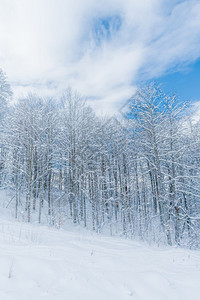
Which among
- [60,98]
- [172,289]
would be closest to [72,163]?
[60,98]

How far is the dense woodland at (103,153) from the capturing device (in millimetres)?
11625

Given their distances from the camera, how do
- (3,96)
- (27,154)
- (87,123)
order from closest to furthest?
(27,154), (87,123), (3,96)

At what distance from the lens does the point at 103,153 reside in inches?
686

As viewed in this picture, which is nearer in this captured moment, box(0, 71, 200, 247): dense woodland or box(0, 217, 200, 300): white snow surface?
box(0, 217, 200, 300): white snow surface

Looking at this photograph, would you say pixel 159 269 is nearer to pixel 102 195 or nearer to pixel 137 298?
pixel 137 298

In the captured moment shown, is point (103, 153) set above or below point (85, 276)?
above

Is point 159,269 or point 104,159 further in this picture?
point 104,159

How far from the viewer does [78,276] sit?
3.16 metres

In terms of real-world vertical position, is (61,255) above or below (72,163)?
below

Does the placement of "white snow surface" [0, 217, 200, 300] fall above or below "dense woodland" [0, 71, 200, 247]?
below

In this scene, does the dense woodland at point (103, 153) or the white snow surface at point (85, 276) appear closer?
the white snow surface at point (85, 276)

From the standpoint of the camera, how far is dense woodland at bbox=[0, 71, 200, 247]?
1162 cm

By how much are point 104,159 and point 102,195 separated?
3.71 m

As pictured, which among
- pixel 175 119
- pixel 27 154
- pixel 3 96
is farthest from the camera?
pixel 3 96
